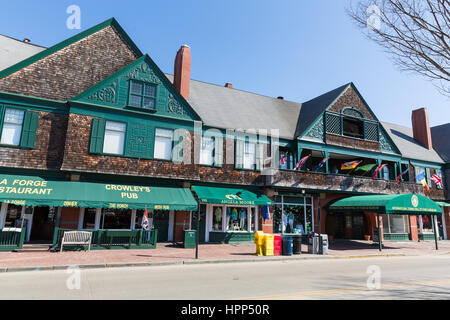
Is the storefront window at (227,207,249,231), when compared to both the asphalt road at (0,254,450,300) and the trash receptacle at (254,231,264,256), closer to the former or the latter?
the trash receptacle at (254,231,264,256)

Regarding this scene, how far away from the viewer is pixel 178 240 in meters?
18.7

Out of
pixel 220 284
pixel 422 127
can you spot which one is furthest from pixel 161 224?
pixel 422 127

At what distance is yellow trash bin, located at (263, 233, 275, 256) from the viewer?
1529cm

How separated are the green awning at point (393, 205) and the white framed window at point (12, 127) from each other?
68.4ft

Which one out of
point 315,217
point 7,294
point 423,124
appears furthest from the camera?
point 423,124

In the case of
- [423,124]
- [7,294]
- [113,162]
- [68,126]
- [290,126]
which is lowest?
[7,294]

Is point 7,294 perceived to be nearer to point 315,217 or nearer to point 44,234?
point 44,234

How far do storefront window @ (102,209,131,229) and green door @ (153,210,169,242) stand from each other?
5.12 ft

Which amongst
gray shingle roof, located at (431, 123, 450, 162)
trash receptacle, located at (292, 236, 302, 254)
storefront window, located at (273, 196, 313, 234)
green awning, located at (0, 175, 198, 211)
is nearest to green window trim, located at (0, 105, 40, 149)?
green awning, located at (0, 175, 198, 211)

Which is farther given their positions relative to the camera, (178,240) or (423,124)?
(423,124)

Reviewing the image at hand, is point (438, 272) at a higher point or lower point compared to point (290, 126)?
lower

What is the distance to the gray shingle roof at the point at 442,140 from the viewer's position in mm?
33019
